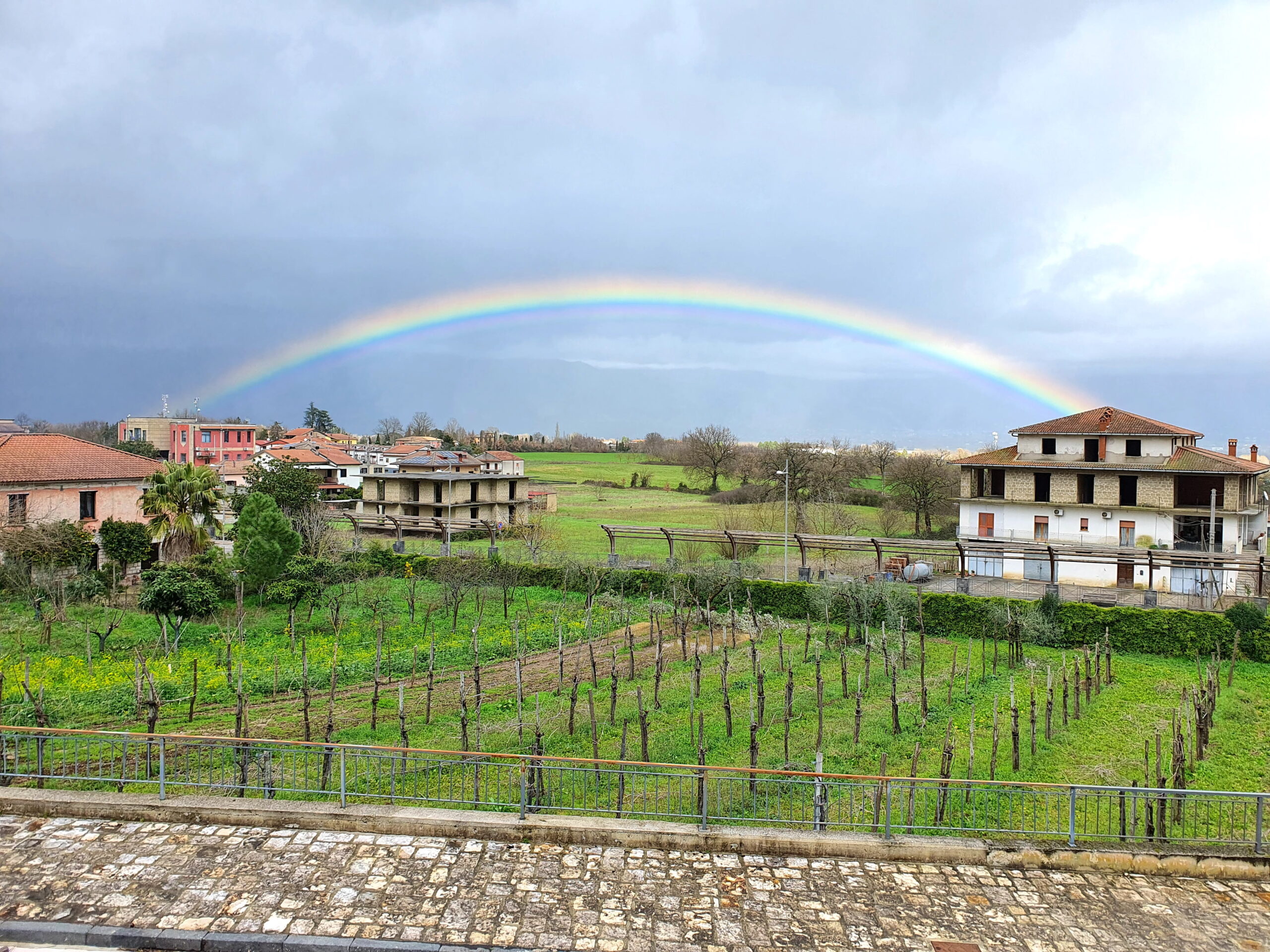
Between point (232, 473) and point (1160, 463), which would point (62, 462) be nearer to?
point (1160, 463)

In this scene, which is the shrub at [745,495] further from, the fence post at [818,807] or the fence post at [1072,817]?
the fence post at [1072,817]

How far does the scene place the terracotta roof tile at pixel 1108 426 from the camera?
41.9m

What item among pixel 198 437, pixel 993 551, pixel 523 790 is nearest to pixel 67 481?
pixel 523 790

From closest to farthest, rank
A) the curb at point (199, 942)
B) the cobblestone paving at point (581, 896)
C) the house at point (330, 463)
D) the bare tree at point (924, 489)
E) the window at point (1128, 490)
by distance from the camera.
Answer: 1. the curb at point (199, 942)
2. the cobblestone paving at point (581, 896)
3. the window at point (1128, 490)
4. the bare tree at point (924, 489)
5. the house at point (330, 463)

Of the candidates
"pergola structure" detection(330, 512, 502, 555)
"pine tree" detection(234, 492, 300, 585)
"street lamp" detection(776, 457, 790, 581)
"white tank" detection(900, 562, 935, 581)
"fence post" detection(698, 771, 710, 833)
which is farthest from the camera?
"pergola structure" detection(330, 512, 502, 555)

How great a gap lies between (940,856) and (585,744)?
25.5ft

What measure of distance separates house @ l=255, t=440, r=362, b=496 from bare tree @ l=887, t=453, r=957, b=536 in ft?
154

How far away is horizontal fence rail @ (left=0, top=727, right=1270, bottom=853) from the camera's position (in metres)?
10.4

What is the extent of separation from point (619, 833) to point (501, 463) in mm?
80305

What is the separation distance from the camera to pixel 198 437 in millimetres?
103875

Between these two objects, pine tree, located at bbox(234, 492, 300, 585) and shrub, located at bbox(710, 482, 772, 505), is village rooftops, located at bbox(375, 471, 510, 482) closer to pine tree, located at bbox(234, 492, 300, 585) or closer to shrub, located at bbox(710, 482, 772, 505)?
shrub, located at bbox(710, 482, 772, 505)

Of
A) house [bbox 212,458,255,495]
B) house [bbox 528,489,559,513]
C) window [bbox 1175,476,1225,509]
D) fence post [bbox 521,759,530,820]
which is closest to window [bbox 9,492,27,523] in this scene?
fence post [bbox 521,759,530,820]

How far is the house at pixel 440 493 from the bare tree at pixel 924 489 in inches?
1153

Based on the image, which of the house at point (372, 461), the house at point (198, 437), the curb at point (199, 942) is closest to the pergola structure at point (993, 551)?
the curb at point (199, 942)
